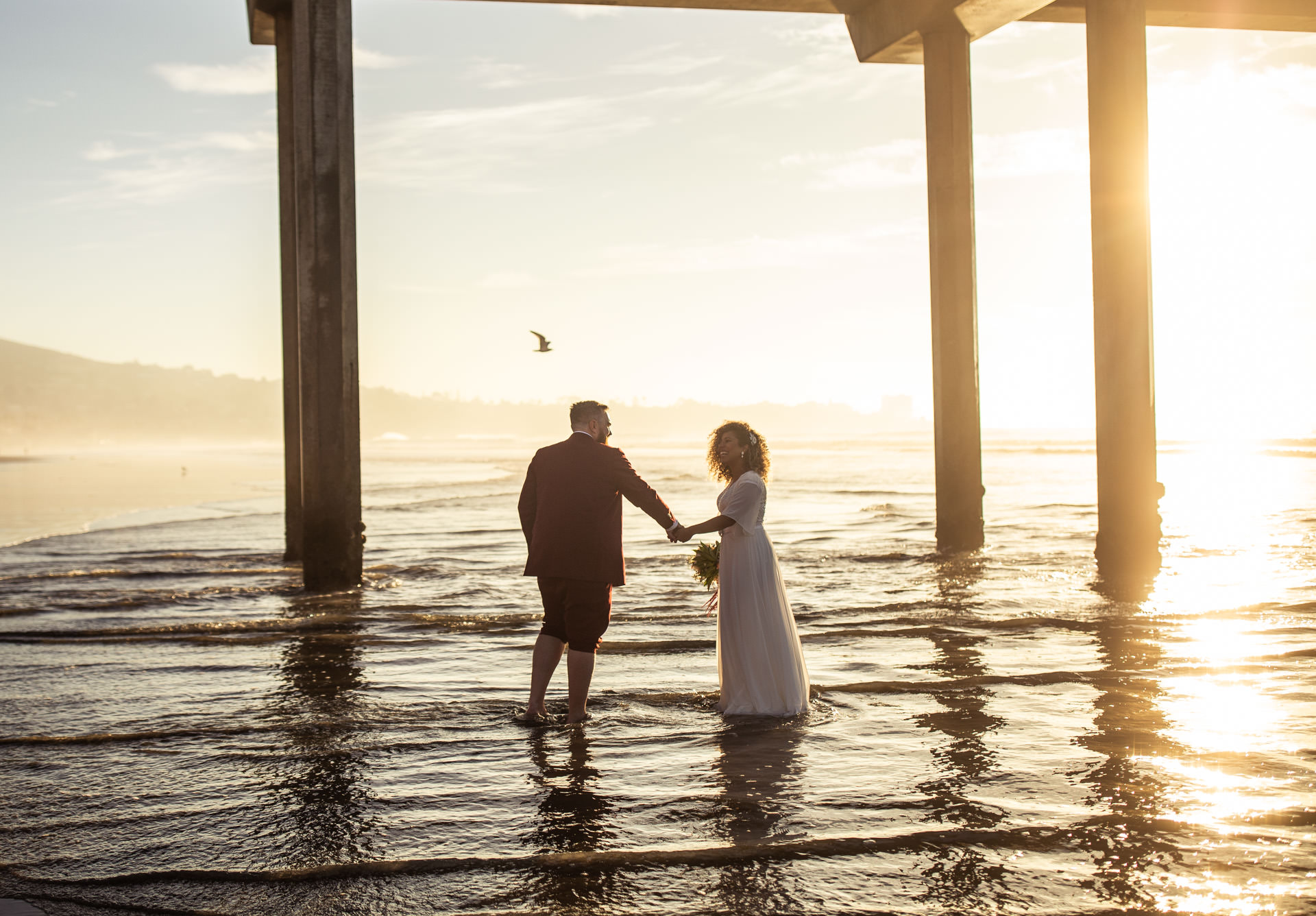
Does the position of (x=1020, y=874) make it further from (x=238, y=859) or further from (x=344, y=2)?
(x=344, y=2)

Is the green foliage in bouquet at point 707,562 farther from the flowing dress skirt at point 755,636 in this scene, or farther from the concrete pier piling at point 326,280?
the concrete pier piling at point 326,280

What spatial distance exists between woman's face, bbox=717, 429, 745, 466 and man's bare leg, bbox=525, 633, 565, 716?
1.39 m

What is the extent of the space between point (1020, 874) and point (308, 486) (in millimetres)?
9299

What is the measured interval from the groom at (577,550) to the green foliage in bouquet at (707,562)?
0.56 meters

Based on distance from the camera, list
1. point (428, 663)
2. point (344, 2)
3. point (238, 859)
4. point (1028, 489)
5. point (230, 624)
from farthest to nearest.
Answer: point (1028, 489) < point (344, 2) < point (230, 624) < point (428, 663) < point (238, 859)

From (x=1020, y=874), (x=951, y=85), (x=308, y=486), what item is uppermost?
(x=951, y=85)

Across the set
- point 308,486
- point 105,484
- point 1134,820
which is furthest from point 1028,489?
point 105,484

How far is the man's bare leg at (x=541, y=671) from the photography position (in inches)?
238

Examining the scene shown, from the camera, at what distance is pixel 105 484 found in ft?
114

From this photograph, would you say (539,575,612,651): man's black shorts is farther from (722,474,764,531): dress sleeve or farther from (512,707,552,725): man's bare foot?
(722,474,764,531): dress sleeve

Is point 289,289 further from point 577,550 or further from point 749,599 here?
point 749,599

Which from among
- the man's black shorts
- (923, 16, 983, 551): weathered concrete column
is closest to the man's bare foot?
the man's black shorts

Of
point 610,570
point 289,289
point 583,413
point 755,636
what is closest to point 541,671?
point 610,570

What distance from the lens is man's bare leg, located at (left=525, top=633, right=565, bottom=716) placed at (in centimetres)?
604
